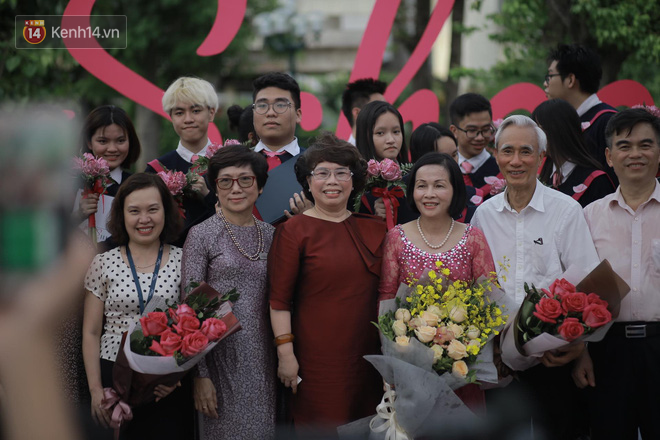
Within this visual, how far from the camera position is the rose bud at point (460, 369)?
3619 mm

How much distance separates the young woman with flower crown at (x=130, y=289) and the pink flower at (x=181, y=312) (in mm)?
376

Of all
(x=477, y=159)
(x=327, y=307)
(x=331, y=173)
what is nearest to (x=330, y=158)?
(x=331, y=173)

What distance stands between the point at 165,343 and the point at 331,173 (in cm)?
139

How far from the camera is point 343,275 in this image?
415cm

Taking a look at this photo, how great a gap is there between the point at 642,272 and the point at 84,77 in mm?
16099

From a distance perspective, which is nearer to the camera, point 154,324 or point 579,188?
point 154,324

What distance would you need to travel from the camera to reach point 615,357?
163 inches

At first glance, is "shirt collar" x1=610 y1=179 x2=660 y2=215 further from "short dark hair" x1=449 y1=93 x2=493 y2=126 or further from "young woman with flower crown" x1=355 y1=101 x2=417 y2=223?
"short dark hair" x1=449 y1=93 x2=493 y2=126

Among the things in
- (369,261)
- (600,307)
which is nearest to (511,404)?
(600,307)

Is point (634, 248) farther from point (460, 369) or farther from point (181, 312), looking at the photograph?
point (181, 312)

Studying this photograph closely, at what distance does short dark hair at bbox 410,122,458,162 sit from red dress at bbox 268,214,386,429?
7.09ft

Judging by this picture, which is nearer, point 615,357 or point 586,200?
point 615,357

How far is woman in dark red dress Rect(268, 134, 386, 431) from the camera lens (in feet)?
13.6

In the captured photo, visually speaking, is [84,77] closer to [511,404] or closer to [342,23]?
[511,404]
